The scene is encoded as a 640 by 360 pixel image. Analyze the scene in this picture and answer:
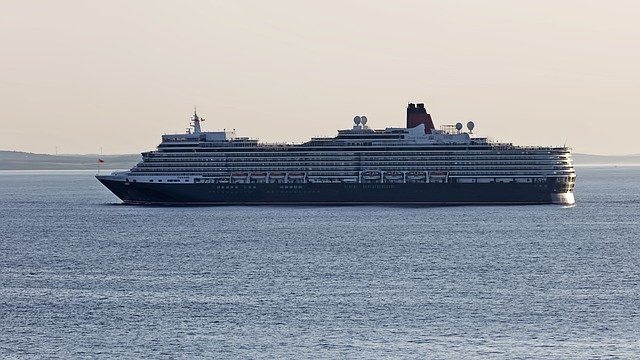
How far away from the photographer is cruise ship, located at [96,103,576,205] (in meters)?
150

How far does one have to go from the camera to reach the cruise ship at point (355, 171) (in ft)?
493

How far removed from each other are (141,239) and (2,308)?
138 ft

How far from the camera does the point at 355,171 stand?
153m

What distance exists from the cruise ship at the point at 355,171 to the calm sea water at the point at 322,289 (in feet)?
73.9

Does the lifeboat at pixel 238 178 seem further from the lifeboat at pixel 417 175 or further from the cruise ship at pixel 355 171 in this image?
the lifeboat at pixel 417 175

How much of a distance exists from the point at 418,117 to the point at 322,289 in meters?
88.9

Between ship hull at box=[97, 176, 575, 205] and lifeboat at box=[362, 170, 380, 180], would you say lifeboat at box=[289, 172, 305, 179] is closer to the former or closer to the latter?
ship hull at box=[97, 176, 575, 205]

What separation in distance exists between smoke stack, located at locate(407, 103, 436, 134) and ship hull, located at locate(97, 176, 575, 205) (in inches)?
454

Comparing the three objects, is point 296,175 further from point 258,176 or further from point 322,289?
point 322,289

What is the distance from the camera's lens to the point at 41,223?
439 ft

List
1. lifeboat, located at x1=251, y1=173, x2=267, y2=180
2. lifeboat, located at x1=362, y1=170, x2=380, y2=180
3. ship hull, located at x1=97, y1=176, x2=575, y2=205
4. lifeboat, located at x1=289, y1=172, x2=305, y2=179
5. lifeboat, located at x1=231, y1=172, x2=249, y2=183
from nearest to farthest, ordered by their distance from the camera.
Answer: ship hull, located at x1=97, y1=176, x2=575, y2=205 → lifeboat, located at x1=362, y1=170, x2=380, y2=180 → lifeboat, located at x1=289, y1=172, x2=305, y2=179 → lifeboat, located at x1=231, y1=172, x2=249, y2=183 → lifeboat, located at x1=251, y1=173, x2=267, y2=180

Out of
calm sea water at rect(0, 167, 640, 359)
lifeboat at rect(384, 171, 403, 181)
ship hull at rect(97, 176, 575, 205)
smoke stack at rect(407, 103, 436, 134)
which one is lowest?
calm sea water at rect(0, 167, 640, 359)

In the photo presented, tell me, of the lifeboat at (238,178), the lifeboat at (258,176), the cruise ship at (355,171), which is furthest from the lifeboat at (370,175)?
the lifeboat at (238,178)

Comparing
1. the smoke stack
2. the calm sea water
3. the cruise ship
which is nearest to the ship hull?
the cruise ship
